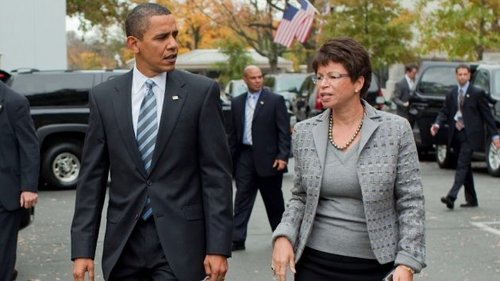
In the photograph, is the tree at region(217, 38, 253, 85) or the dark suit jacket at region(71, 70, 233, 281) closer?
the dark suit jacket at region(71, 70, 233, 281)

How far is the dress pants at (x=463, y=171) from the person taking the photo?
41.5 feet

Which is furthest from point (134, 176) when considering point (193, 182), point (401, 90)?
point (401, 90)

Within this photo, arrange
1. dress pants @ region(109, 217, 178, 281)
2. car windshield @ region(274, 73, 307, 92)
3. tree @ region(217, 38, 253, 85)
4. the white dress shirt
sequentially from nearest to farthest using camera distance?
dress pants @ region(109, 217, 178, 281), the white dress shirt, car windshield @ region(274, 73, 307, 92), tree @ region(217, 38, 253, 85)

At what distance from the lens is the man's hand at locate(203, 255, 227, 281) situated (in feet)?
14.7

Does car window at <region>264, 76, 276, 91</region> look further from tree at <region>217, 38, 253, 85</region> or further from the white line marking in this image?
the white line marking

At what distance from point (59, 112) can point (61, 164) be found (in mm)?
838

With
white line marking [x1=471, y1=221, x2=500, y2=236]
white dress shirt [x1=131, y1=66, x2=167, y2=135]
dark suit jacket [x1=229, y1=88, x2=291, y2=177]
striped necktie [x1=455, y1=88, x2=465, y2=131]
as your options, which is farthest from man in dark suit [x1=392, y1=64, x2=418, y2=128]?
white dress shirt [x1=131, y1=66, x2=167, y2=135]

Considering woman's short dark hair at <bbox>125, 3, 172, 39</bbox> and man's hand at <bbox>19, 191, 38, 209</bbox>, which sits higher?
woman's short dark hair at <bbox>125, 3, 172, 39</bbox>

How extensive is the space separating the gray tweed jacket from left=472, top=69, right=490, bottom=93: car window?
13.4 m

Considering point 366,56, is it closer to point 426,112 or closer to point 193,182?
point 193,182

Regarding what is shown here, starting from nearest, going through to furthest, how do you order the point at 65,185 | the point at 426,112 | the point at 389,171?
the point at 389,171
the point at 65,185
the point at 426,112

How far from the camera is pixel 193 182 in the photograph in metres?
4.55

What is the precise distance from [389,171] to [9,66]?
19.6 m

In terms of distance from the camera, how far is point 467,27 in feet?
93.8
